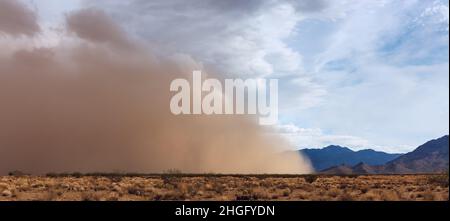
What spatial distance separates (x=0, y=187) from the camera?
1588 inches

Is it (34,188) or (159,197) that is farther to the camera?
(34,188)

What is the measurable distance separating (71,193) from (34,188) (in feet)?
21.9

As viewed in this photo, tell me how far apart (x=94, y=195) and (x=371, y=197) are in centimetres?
1815
